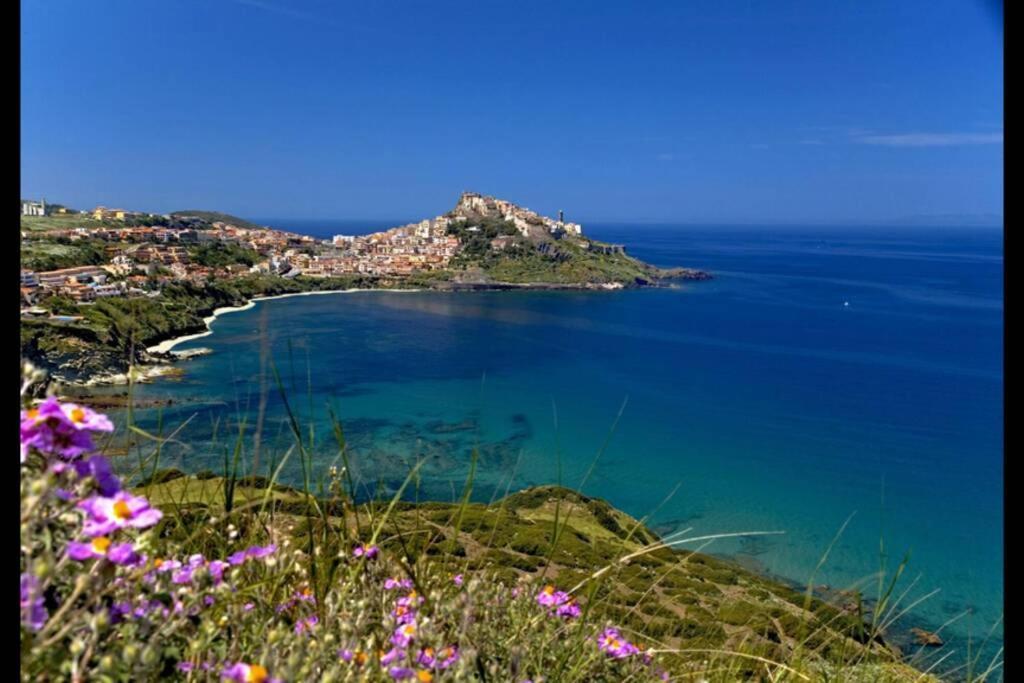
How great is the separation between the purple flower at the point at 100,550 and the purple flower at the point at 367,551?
57 centimetres

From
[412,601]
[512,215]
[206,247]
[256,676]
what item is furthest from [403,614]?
[512,215]

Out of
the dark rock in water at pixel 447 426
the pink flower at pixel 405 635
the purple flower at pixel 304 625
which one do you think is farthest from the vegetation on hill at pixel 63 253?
the pink flower at pixel 405 635

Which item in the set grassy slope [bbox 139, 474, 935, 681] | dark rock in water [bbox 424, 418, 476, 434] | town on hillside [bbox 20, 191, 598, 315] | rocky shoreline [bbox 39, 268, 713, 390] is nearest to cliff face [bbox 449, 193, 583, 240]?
town on hillside [bbox 20, 191, 598, 315]

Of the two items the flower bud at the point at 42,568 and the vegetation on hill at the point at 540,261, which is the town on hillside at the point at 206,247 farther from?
the flower bud at the point at 42,568

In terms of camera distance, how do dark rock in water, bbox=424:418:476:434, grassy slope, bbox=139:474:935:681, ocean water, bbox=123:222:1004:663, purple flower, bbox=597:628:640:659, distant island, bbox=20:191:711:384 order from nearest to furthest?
purple flower, bbox=597:628:640:659 < grassy slope, bbox=139:474:935:681 < ocean water, bbox=123:222:1004:663 < dark rock in water, bbox=424:418:476:434 < distant island, bbox=20:191:711:384

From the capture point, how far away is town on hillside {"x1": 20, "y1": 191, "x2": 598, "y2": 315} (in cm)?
3766

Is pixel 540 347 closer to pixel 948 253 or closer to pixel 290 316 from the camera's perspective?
pixel 290 316

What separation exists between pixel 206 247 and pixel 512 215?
3983cm

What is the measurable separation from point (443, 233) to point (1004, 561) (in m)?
89.5

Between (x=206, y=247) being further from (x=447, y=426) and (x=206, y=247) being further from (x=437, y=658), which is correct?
(x=437, y=658)

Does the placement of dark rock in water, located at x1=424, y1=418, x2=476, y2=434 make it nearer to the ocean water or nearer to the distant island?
the ocean water

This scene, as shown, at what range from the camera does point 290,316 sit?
52.3 metres

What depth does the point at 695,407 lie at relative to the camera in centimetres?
3350

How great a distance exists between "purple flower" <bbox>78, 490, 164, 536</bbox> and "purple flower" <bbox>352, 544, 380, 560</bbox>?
0.55m
